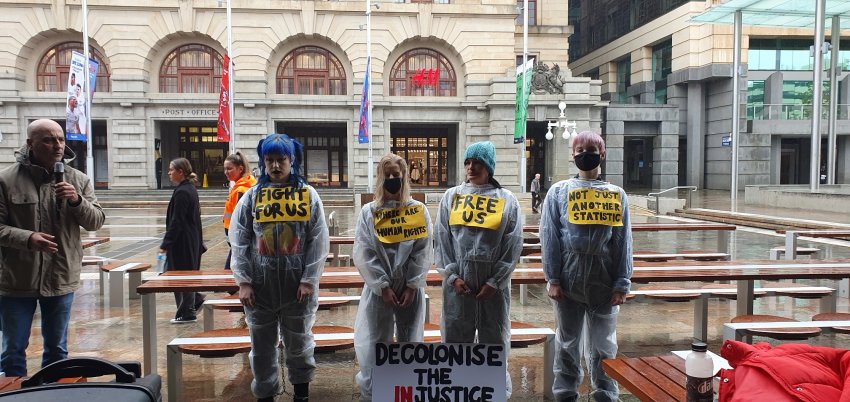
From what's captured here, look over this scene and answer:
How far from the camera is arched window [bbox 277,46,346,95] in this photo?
33.5 m

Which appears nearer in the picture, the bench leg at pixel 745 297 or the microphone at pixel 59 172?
the microphone at pixel 59 172

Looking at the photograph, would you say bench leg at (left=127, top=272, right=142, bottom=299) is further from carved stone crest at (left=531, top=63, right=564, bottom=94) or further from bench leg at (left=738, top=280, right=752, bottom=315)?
carved stone crest at (left=531, top=63, right=564, bottom=94)

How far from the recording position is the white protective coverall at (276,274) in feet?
13.6

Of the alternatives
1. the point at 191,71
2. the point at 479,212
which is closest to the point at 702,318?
the point at 479,212

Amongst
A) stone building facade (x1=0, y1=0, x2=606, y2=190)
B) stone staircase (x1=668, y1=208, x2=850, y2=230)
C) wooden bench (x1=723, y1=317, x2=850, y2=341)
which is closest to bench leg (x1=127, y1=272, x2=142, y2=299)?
wooden bench (x1=723, y1=317, x2=850, y2=341)

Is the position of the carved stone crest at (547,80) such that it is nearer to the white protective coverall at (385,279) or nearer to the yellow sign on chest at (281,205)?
the white protective coverall at (385,279)

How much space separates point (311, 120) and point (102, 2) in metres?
12.7

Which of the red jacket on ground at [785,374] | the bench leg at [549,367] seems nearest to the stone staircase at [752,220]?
the bench leg at [549,367]

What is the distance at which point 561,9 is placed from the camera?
36969 millimetres

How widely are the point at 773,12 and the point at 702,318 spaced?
26.5 m

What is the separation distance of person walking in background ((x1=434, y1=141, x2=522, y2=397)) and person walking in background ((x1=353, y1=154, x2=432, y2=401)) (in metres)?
0.20

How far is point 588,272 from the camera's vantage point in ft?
13.6

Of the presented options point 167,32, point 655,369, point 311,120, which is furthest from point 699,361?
point 167,32

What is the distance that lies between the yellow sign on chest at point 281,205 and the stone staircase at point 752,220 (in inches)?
668
